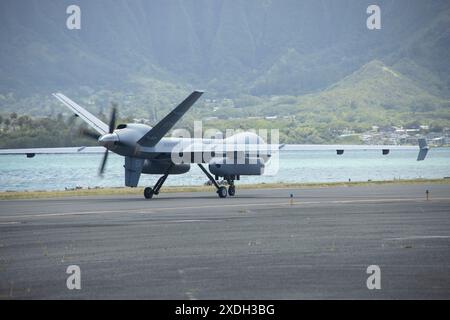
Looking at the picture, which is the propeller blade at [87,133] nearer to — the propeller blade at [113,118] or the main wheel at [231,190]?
the propeller blade at [113,118]

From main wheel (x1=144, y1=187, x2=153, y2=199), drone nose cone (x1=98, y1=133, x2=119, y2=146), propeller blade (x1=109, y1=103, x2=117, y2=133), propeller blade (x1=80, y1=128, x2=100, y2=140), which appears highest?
propeller blade (x1=109, y1=103, x2=117, y2=133)

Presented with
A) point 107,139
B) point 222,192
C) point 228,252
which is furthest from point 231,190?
point 228,252

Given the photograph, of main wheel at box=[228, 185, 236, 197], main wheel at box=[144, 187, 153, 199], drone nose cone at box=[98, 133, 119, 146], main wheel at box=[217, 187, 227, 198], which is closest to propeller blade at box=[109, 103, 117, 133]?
drone nose cone at box=[98, 133, 119, 146]

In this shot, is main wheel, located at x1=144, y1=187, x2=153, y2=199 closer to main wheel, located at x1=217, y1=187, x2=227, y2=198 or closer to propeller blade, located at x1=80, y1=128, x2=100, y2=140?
main wheel, located at x1=217, y1=187, x2=227, y2=198

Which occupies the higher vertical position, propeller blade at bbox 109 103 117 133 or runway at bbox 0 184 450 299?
propeller blade at bbox 109 103 117 133

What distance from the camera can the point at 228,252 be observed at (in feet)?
72.3

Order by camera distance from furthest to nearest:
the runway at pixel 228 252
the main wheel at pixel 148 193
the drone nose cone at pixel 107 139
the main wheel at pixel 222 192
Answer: the main wheel at pixel 222 192 < the main wheel at pixel 148 193 < the drone nose cone at pixel 107 139 < the runway at pixel 228 252

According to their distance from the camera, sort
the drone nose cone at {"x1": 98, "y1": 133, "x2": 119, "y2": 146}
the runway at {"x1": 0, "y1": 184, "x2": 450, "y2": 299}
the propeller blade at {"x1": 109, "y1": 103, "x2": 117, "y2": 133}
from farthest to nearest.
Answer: the propeller blade at {"x1": 109, "y1": 103, "x2": 117, "y2": 133} < the drone nose cone at {"x1": 98, "y1": 133, "x2": 119, "y2": 146} < the runway at {"x1": 0, "y1": 184, "x2": 450, "y2": 299}

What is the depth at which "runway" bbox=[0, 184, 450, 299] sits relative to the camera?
1661 cm

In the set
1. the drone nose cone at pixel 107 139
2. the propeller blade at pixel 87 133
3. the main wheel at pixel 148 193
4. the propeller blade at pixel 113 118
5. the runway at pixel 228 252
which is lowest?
the runway at pixel 228 252

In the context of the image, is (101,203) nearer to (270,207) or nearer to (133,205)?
(133,205)

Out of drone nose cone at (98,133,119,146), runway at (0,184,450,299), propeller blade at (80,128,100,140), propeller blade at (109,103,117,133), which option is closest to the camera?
runway at (0,184,450,299)

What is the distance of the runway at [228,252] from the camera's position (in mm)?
16609

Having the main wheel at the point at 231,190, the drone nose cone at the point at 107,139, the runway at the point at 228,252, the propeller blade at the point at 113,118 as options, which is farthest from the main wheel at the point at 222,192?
the runway at the point at 228,252
